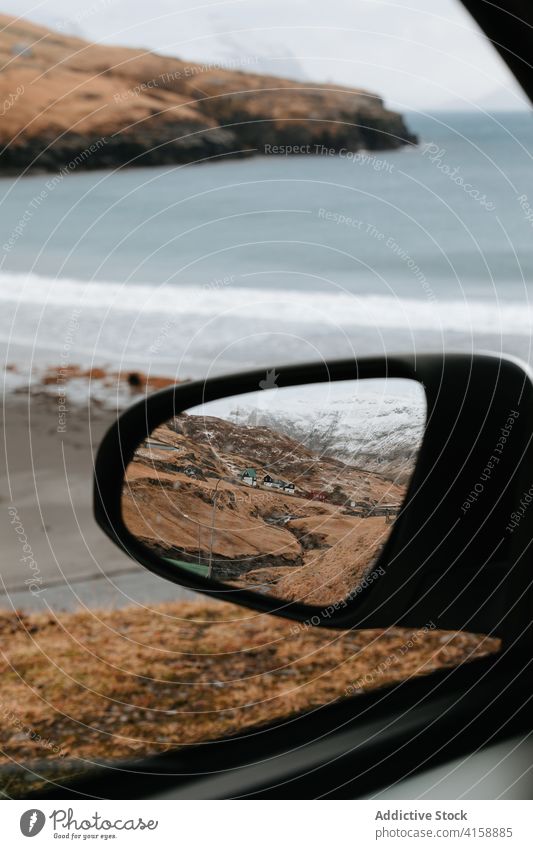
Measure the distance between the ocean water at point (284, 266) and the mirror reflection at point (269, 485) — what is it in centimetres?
451

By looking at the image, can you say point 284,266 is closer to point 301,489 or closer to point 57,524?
point 57,524

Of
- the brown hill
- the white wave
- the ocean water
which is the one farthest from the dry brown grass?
the white wave

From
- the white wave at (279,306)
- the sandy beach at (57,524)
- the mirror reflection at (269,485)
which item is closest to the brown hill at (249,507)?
the mirror reflection at (269,485)

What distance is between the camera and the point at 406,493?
881 mm

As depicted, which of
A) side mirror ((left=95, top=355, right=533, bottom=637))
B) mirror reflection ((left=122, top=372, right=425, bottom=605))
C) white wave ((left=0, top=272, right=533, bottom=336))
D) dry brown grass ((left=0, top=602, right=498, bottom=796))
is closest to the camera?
side mirror ((left=95, top=355, right=533, bottom=637))

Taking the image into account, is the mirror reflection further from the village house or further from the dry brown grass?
the dry brown grass

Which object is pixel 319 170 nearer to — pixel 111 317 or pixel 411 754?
pixel 111 317

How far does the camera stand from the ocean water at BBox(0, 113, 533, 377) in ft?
23.8

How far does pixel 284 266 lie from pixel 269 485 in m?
9.37

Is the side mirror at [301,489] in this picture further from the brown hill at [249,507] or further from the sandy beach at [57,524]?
the sandy beach at [57,524]

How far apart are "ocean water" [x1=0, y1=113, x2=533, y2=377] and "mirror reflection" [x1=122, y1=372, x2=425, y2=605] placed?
4.51 m

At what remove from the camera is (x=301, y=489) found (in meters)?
1.02

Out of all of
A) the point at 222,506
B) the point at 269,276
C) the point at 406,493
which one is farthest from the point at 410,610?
the point at 269,276

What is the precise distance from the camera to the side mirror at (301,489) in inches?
34.3
